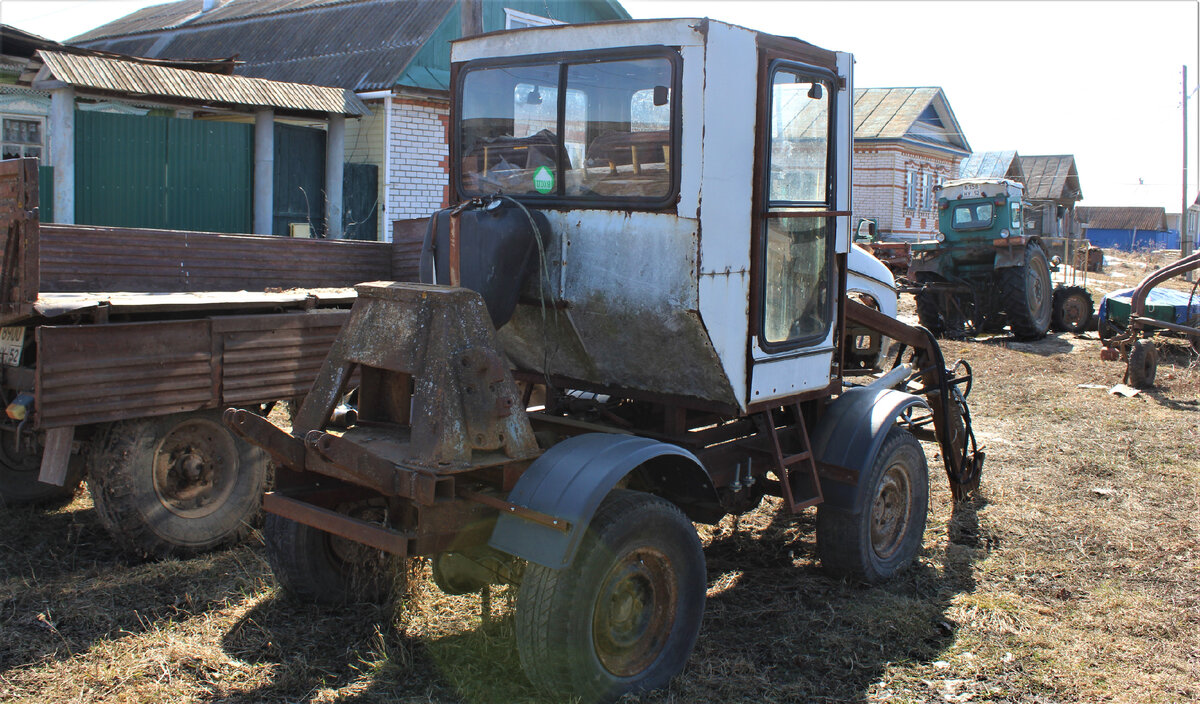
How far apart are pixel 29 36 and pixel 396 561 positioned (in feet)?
36.9

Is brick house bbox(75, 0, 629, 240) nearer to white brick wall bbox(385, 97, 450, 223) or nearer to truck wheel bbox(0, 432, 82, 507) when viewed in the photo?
white brick wall bbox(385, 97, 450, 223)

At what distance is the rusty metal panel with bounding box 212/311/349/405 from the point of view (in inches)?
203

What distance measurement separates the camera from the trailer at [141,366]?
4512 mm

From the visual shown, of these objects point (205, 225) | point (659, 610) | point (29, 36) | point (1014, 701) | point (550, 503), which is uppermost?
point (29, 36)

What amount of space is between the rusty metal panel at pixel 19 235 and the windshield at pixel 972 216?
47.5 ft

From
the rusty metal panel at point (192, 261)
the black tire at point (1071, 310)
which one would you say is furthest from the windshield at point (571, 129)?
the black tire at point (1071, 310)

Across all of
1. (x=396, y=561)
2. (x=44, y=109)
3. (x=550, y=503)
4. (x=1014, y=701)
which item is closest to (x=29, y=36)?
(x=44, y=109)

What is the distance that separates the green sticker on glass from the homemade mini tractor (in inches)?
1.4

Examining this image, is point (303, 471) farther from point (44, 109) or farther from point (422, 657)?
point (44, 109)

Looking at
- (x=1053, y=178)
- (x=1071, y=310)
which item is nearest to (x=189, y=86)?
(x=1071, y=310)

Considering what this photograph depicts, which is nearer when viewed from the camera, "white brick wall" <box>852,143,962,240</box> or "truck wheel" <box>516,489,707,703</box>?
"truck wheel" <box>516,489,707,703</box>

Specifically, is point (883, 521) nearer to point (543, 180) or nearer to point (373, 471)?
point (543, 180)

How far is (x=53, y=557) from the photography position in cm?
493

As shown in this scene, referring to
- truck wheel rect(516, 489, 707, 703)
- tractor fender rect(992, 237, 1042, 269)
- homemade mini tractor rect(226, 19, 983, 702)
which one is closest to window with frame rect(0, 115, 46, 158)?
homemade mini tractor rect(226, 19, 983, 702)
